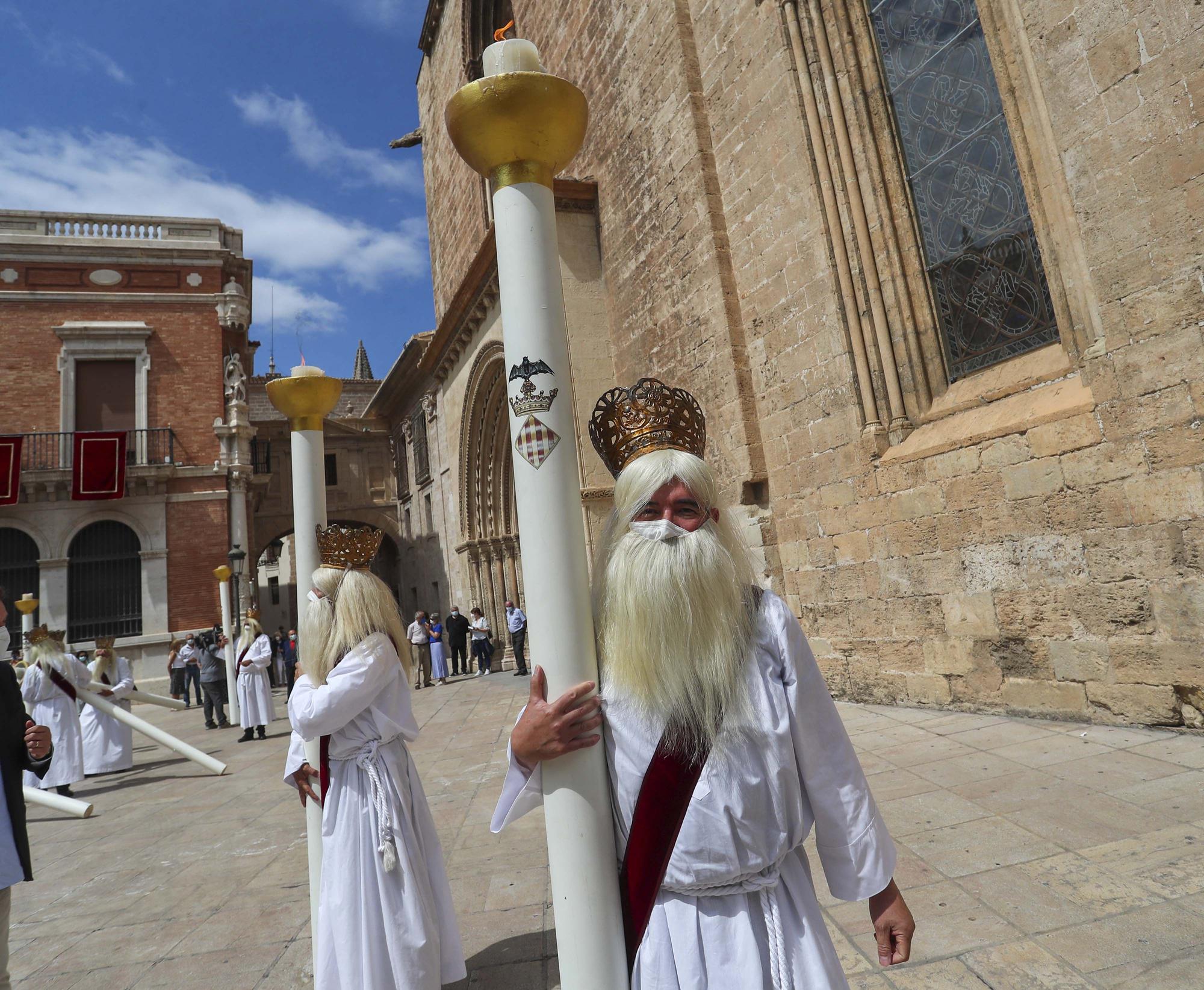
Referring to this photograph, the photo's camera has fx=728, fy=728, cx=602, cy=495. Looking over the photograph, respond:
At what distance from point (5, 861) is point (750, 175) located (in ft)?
27.1

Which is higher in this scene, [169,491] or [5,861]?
[169,491]

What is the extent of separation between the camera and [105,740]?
29.9 feet

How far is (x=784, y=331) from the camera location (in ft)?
25.2

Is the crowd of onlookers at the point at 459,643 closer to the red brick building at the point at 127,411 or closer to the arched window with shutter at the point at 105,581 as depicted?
the red brick building at the point at 127,411

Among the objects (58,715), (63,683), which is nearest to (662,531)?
(63,683)

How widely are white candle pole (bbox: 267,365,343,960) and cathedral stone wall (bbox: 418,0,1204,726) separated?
4761 mm

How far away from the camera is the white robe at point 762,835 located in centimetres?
143

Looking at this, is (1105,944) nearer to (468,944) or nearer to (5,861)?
(468,944)

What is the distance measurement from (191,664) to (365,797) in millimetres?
17141

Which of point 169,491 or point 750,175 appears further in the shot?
point 169,491

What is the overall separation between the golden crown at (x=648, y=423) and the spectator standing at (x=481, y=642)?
14.6m

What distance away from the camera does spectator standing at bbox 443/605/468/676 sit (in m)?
17.2

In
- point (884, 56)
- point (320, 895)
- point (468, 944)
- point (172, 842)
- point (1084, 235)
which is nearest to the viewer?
point (320, 895)

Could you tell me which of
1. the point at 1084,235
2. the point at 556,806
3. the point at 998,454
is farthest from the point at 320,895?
the point at 1084,235
